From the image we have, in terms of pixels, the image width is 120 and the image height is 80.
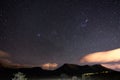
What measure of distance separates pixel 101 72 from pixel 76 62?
445cm

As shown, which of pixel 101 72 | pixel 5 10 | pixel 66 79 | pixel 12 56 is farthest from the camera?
pixel 101 72

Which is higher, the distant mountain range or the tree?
the distant mountain range

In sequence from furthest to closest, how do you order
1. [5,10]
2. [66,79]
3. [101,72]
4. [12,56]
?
1. [101,72]
2. [66,79]
3. [12,56]
4. [5,10]

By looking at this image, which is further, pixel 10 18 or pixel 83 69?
pixel 83 69

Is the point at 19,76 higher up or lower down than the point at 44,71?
lower down

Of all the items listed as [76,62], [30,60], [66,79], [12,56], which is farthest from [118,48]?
[12,56]

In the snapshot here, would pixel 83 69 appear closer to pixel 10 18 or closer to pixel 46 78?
pixel 46 78

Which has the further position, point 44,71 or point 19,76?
point 44,71

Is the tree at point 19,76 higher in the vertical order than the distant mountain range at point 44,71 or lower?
lower

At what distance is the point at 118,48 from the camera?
514 inches

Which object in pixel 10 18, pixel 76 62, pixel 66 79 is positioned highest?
pixel 10 18

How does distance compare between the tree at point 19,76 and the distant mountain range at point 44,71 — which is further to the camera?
the distant mountain range at point 44,71

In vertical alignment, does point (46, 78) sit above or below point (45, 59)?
below

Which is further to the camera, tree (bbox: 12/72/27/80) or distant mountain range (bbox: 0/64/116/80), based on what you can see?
distant mountain range (bbox: 0/64/116/80)
